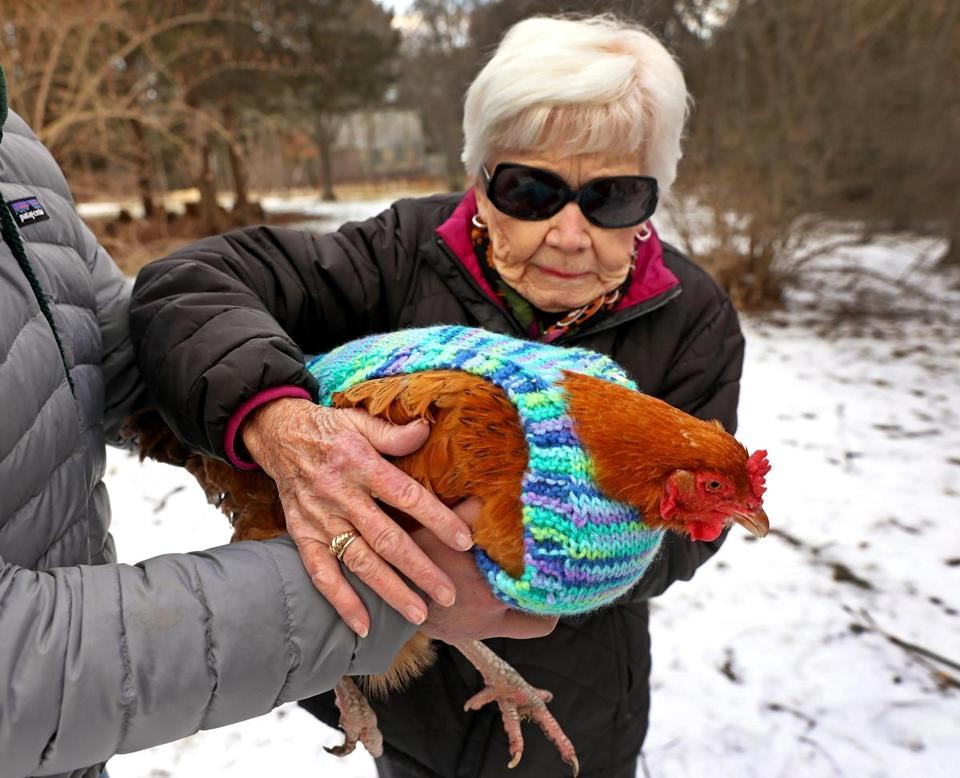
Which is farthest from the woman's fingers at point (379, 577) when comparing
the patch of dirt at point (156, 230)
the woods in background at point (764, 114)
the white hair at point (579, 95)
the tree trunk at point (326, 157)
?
the tree trunk at point (326, 157)

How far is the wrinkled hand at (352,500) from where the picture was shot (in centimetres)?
93

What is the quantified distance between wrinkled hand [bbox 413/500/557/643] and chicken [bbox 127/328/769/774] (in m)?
0.03

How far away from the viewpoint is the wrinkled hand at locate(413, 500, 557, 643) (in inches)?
40.3

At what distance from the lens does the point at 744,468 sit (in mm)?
1043

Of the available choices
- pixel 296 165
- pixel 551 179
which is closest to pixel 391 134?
pixel 296 165

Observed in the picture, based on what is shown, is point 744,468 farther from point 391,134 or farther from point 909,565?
point 391,134

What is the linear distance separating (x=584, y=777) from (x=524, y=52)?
1801 mm

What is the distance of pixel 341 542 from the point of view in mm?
937

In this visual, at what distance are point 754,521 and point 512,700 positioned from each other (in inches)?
30.1

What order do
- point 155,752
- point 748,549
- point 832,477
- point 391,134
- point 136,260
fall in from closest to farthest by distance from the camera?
point 155,752 < point 748,549 < point 832,477 < point 136,260 < point 391,134

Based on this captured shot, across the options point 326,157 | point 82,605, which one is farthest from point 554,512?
point 326,157

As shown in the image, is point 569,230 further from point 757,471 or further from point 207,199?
point 207,199

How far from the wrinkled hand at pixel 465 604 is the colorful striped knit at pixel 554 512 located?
3 centimetres

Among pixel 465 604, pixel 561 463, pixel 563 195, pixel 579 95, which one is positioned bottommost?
Result: pixel 465 604
